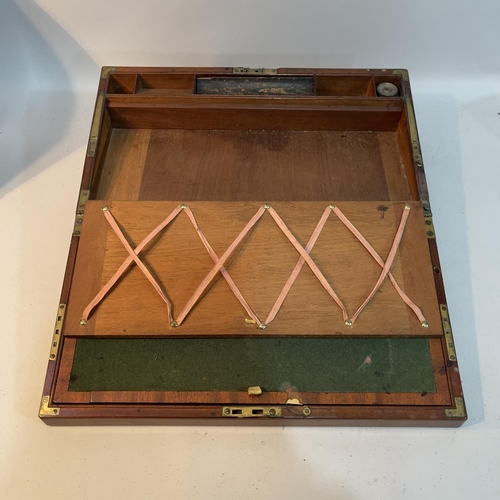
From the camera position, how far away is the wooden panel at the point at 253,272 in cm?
137

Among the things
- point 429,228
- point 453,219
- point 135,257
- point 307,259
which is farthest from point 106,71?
point 453,219

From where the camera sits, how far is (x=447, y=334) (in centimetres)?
141

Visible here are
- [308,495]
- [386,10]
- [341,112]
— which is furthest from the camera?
[386,10]

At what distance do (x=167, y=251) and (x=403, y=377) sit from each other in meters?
0.77

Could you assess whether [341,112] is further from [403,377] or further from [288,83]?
[403,377]

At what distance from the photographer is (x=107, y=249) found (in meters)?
1.46

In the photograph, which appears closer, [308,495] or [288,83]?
[308,495]

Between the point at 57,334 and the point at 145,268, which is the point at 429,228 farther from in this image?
the point at 57,334

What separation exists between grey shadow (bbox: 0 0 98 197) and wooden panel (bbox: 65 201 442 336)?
595mm

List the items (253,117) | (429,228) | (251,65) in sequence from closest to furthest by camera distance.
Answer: (429,228) → (253,117) → (251,65)

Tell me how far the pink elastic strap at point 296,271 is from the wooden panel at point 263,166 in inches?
9.0

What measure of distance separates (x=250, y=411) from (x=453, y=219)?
1.04 meters

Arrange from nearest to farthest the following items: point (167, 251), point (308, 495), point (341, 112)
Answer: point (308, 495) < point (167, 251) < point (341, 112)

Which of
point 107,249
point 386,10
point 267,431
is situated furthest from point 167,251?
point 386,10
